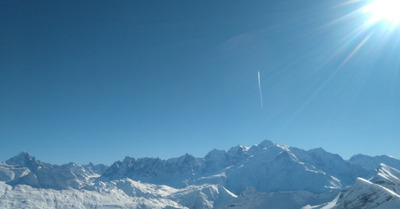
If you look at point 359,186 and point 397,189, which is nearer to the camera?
point 359,186

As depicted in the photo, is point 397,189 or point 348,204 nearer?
point 348,204

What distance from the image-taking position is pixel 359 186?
88.9 m

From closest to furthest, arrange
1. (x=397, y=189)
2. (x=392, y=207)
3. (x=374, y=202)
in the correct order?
(x=392, y=207) → (x=374, y=202) → (x=397, y=189)

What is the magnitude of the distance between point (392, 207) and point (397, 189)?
57.4 m

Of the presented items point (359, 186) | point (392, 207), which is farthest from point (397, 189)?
point (392, 207)

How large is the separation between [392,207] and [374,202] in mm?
8194

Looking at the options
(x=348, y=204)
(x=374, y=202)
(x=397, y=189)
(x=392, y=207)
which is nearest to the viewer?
(x=392, y=207)

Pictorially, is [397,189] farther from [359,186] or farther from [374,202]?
[374,202]

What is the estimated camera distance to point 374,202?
2948 inches

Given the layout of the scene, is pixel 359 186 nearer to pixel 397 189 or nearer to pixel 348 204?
pixel 348 204

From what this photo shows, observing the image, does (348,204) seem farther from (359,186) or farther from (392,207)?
(392,207)

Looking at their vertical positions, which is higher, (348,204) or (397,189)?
(397,189)

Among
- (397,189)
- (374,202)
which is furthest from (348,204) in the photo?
(397,189)

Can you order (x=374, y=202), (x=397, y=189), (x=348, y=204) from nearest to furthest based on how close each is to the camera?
(x=374, y=202) < (x=348, y=204) < (x=397, y=189)
